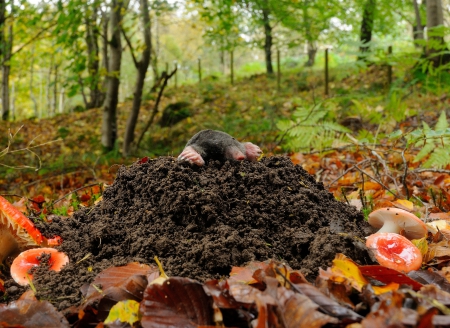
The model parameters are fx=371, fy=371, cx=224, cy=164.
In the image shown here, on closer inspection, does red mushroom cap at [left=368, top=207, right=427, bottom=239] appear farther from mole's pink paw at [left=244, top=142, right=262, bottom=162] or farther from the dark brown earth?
mole's pink paw at [left=244, top=142, right=262, bottom=162]

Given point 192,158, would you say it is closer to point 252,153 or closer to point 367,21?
point 252,153

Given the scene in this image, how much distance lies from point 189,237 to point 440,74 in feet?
29.6

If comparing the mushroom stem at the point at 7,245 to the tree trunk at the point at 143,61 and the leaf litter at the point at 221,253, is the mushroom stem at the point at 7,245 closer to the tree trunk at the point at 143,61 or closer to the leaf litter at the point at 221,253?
the leaf litter at the point at 221,253

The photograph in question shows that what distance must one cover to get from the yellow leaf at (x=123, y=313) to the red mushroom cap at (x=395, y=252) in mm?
1202

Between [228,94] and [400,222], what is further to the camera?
[228,94]

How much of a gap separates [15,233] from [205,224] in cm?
111

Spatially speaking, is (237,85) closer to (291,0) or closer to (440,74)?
(291,0)

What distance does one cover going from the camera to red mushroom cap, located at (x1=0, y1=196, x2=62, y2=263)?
2.01 metres

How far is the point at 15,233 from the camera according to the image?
2.14 m

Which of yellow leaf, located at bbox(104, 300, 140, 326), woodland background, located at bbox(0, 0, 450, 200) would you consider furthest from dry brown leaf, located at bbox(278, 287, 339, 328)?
woodland background, located at bbox(0, 0, 450, 200)

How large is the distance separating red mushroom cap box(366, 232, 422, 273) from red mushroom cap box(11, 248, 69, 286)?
1.66m

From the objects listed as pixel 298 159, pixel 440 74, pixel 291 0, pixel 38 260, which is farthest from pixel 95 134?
pixel 38 260

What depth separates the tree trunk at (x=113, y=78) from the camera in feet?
26.4

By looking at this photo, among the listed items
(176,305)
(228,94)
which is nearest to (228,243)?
(176,305)
